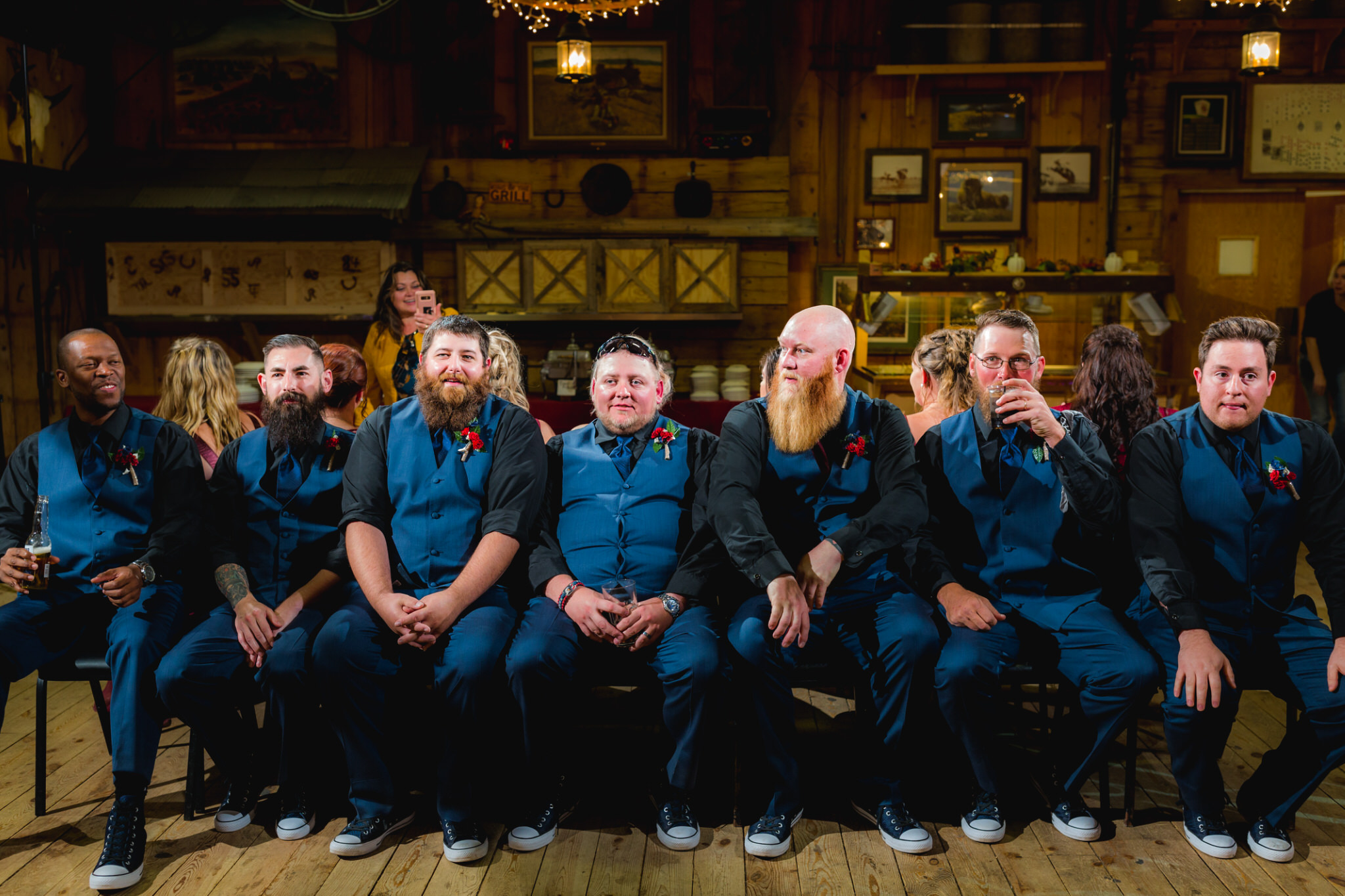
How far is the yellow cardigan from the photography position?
4.61 meters

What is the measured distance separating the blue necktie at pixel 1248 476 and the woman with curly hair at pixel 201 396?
10.6 ft

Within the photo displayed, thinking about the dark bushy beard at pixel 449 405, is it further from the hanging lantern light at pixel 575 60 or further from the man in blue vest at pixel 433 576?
the hanging lantern light at pixel 575 60

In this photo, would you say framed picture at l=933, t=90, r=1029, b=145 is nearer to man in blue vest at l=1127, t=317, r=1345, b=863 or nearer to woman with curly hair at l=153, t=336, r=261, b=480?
man in blue vest at l=1127, t=317, r=1345, b=863

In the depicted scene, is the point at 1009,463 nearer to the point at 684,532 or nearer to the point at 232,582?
the point at 684,532

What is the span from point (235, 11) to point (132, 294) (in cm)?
232

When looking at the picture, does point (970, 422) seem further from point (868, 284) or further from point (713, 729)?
point (868, 284)

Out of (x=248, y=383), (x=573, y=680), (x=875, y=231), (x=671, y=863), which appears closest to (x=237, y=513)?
(x=573, y=680)

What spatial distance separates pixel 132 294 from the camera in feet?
24.6

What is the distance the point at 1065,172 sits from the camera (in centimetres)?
746

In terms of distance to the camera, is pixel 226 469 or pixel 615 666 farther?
pixel 226 469

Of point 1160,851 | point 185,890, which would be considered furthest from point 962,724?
point 185,890

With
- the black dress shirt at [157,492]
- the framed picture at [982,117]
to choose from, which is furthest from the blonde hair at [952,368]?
the framed picture at [982,117]

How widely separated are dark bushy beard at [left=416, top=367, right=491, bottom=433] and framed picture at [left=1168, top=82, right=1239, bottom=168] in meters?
6.49

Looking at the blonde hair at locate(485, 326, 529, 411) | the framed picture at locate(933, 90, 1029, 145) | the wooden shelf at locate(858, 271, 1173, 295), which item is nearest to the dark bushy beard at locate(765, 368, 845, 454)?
the blonde hair at locate(485, 326, 529, 411)
